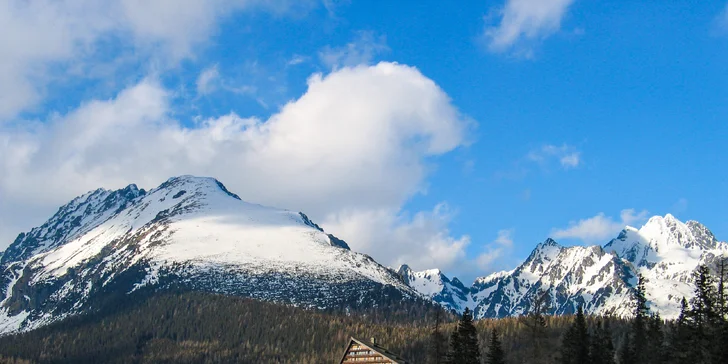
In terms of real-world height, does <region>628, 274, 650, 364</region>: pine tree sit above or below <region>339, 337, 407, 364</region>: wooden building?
above

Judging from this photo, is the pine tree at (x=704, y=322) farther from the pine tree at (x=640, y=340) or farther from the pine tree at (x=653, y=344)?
the pine tree at (x=640, y=340)

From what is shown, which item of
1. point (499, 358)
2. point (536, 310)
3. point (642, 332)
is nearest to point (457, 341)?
point (499, 358)

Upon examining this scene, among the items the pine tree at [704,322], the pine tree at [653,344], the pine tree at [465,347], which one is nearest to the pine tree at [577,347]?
the pine tree at [653,344]

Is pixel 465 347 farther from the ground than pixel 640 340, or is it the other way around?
pixel 640 340

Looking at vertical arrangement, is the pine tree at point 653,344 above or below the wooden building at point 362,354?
above

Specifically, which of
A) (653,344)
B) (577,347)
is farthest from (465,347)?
(653,344)

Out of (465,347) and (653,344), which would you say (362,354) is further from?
(653,344)

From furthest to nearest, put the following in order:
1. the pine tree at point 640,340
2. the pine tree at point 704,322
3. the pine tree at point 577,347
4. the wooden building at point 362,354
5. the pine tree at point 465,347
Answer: the pine tree at point 640,340
the wooden building at point 362,354
the pine tree at point 577,347
the pine tree at point 465,347
the pine tree at point 704,322

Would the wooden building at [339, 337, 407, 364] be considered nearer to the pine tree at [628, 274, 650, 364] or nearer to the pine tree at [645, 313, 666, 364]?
the pine tree at [628, 274, 650, 364]

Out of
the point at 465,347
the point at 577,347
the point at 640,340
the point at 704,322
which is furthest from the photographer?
the point at 640,340

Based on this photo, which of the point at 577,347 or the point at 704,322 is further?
the point at 577,347

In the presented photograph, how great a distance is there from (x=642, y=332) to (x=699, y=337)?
212 feet

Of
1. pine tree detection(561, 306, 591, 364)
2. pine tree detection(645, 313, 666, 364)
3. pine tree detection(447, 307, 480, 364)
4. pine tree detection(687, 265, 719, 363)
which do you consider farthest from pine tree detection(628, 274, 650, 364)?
pine tree detection(447, 307, 480, 364)

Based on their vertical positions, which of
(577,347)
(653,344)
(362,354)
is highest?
(653,344)
